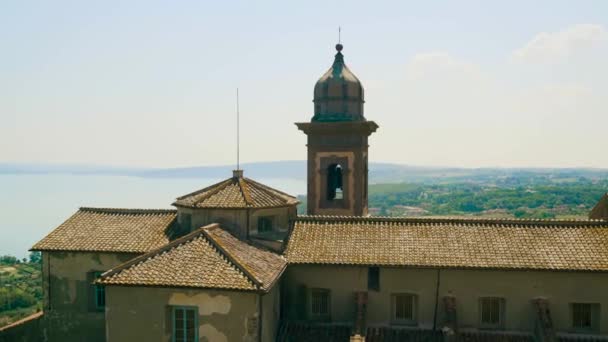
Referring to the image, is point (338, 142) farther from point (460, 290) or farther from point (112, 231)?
point (112, 231)

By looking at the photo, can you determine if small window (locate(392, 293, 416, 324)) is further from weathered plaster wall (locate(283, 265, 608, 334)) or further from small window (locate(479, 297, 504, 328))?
small window (locate(479, 297, 504, 328))

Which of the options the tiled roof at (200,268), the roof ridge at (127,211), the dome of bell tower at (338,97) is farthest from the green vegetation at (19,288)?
the tiled roof at (200,268)

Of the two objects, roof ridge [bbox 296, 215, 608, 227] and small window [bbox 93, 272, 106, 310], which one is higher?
roof ridge [bbox 296, 215, 608, 227]

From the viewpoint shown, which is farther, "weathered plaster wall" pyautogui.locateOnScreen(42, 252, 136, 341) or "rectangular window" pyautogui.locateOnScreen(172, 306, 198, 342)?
"weathered plaster wall" pyautogui.locateOnScreen(42, 252, 136, 341)

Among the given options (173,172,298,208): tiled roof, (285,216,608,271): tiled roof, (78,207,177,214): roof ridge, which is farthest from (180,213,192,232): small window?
(285,216,608,271): tiled roof

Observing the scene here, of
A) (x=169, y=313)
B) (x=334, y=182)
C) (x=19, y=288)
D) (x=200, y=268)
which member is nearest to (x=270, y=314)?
(x=200, y=268)

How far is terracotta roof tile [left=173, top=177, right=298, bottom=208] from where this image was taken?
21719 mm

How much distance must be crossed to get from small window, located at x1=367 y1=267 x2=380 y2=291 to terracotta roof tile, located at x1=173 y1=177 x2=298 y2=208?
449cm

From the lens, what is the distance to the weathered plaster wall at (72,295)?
72.0ft

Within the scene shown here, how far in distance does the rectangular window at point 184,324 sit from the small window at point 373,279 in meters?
6.57

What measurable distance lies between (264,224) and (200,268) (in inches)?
200

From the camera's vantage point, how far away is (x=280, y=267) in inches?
779

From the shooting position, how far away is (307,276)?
69.3 feet

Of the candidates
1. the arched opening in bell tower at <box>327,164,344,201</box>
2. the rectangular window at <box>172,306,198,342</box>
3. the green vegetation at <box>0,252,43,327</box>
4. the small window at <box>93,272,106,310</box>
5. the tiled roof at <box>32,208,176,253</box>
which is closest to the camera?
the rectangular window at <box>172,306,198,342</box>
